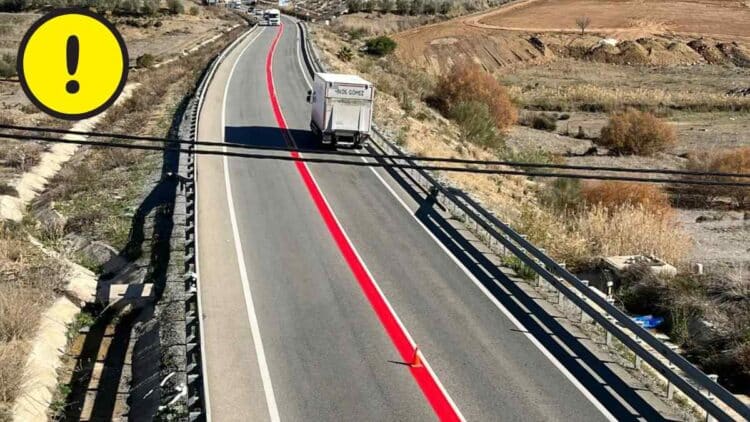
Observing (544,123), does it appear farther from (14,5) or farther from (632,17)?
(14,5)

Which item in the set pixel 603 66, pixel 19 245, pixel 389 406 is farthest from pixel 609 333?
pixel 603 66

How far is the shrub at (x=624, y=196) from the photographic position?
2938 cm

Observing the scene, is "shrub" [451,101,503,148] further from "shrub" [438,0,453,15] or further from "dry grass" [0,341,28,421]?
"shrub" [438,0,453,15]

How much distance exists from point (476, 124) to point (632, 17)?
258ft

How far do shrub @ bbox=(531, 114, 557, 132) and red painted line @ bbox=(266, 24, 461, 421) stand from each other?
114ft

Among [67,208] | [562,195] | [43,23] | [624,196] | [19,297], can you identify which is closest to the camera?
[43,23]

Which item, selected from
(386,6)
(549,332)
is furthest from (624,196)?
(386,6)

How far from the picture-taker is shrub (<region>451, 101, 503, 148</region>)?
42.8m

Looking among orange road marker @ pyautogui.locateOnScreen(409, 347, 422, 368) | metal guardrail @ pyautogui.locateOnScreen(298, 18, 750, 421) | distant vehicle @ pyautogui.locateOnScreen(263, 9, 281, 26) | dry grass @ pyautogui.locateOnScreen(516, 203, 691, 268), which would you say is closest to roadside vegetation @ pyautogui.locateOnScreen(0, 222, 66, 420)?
orange road marker @ pyautogui.locateOnScreen(409, 347, 422, 368)

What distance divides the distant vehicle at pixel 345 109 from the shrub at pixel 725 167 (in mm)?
17951

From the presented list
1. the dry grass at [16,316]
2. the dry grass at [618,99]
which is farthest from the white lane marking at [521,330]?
the dry grass at [618,99]

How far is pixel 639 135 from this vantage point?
48344mm

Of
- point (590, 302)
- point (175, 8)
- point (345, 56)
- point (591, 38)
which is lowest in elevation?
point (590, 302)

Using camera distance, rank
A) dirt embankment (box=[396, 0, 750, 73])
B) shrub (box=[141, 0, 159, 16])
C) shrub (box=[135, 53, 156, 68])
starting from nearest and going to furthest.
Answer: shrub (box=[135, 53, 156, 68])
dirt embankment (box=[396, 0, 750, 73])
shrub (box=[141, 0, 159, 16])
